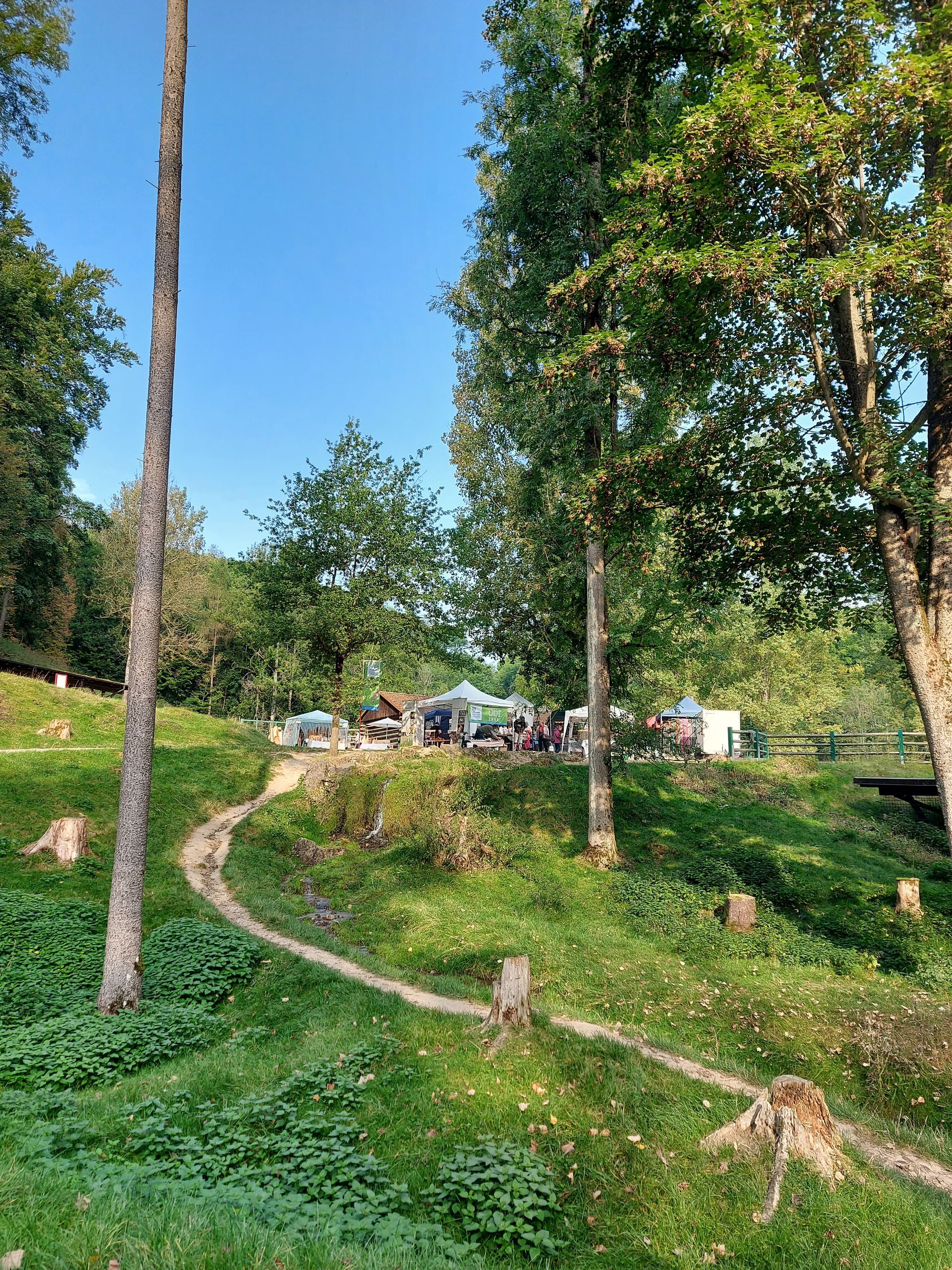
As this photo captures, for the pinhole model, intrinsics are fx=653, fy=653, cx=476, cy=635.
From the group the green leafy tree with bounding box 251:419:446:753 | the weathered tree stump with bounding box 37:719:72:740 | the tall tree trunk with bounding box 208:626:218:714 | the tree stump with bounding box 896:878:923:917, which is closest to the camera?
the tree stump with bounding box 896:878:923:917

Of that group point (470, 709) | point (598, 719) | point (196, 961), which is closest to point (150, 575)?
point (196, 961)

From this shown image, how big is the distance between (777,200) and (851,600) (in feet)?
20.5

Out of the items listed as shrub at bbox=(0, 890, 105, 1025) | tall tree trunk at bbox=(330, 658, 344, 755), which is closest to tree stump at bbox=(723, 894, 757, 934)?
shrub at bbox=(0, 890, 105, 1025)

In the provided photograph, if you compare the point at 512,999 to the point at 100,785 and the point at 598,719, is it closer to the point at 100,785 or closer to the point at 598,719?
the point at 598,719

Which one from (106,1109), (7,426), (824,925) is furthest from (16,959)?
(7,426)

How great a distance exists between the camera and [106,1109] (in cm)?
500

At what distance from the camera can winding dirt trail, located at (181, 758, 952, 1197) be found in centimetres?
520

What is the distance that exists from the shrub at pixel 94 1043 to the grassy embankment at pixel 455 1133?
0.28 m

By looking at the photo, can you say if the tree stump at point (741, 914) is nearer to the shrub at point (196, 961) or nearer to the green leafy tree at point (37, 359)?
the shrub at point (196, 961)

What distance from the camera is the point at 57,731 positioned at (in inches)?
741

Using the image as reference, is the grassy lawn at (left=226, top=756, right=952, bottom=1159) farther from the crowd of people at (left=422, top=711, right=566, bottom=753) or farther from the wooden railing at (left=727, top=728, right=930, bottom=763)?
the crowd of people at (left=422, top=711, right=566, bottom=753)

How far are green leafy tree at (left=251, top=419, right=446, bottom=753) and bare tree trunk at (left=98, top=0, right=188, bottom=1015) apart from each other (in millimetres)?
16605

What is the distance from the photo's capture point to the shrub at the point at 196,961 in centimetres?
805

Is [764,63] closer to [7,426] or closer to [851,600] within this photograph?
[851,600]
